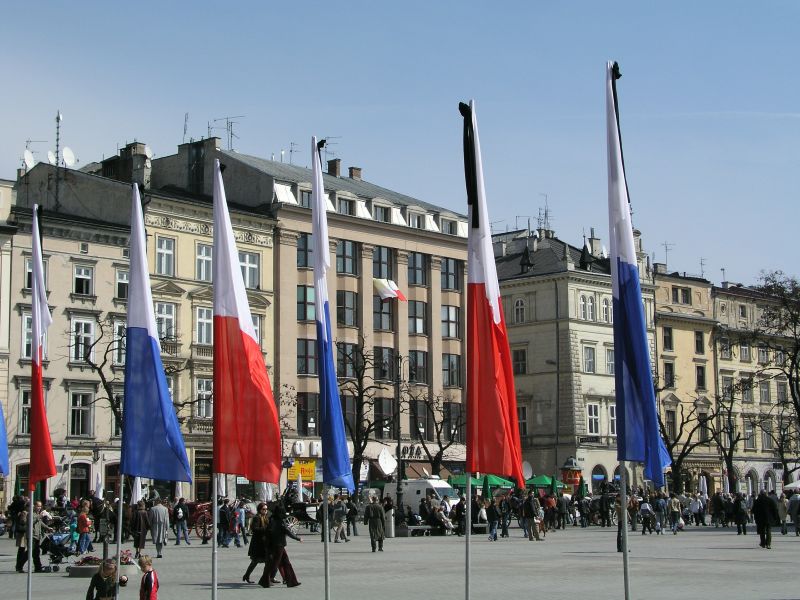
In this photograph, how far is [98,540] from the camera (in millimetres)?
45594

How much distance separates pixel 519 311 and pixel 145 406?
237 ft

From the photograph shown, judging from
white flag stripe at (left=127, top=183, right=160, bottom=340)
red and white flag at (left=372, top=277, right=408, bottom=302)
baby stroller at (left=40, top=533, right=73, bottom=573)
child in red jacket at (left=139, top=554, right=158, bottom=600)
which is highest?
red and white flag at (left=372, top=277, right=408, bottom=302)

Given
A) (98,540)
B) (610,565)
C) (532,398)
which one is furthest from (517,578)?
(532,398)

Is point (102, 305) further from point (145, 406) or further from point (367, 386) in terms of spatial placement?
point (145, 406)

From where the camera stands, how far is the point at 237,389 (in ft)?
56.1

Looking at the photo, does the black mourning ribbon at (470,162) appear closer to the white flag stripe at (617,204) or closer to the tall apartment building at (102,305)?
the white flag stripe at (617,204)

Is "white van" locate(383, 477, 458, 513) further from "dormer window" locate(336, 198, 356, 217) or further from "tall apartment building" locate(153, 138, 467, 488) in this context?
"dormer window" locate(336, 198, 356, 217)

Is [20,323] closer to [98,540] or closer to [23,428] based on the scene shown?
[23,428]

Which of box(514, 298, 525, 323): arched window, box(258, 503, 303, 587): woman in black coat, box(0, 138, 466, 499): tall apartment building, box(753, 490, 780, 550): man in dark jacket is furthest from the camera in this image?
box(514, 298, 525, 323): arched window

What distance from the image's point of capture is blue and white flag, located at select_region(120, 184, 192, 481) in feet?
58.4

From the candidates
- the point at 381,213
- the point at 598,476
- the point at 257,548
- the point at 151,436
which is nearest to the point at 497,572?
the point at 257,548

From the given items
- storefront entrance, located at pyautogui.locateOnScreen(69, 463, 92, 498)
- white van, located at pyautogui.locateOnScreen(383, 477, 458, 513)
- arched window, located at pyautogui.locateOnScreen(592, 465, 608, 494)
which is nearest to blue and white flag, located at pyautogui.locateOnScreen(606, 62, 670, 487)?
white van, located at pyautogui.locateOnScreen(383, 477, 458, 513)

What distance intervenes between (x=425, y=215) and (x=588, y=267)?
16117 mm

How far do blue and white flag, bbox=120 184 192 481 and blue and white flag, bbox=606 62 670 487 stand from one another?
5911 millimetres
